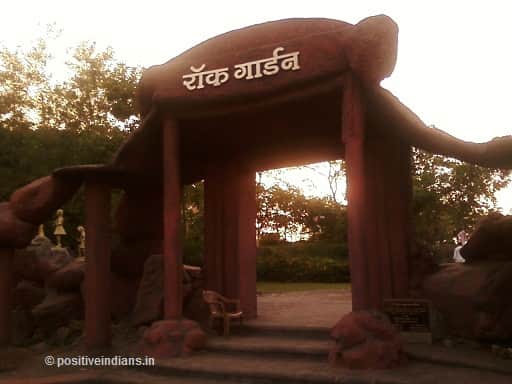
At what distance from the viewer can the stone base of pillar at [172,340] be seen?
782cm

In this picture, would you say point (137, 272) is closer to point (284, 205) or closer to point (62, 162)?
point (62, 162)

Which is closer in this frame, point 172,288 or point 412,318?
point 412,318

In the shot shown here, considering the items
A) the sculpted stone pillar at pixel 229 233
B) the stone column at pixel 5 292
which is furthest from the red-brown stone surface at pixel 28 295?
the sculpted stone pillar at pixel 229 233

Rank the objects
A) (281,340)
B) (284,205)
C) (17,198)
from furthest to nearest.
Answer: (284,205)
(17,198)
(281,340)

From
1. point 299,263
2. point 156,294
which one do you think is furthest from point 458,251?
point 299,263

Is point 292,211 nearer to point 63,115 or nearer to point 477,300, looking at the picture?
point 63,115

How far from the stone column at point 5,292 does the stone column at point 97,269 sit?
1.66m

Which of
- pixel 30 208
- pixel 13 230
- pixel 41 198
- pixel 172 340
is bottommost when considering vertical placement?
pixel 172 340

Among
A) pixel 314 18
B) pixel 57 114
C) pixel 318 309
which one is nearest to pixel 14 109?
pixel 57 114

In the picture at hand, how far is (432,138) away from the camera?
7.85m

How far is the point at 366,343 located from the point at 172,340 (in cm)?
293

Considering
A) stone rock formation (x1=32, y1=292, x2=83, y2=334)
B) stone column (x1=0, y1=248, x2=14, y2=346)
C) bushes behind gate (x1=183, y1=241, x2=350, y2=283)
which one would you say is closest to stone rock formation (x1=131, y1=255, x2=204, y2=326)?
stone rock formation (x1=32, y1=292, x2=83, y2=334)

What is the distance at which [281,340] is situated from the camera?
813cm

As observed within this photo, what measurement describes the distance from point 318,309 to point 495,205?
25923 millimetres
